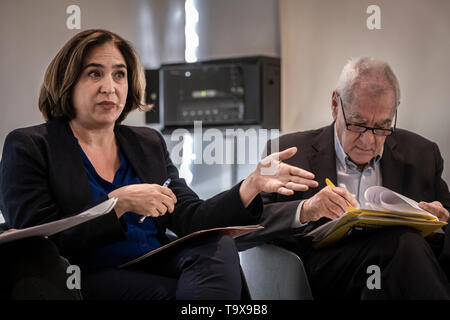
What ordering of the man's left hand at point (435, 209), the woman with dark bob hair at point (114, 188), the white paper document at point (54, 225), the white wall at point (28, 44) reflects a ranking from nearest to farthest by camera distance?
the white paper document at point (54, 225)
the woman with dark bob hair at point (114, 188)
the man's left hand at point (435, 209)
the white wall at point (28, 44)

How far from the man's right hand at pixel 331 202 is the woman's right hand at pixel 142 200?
1.64 feet

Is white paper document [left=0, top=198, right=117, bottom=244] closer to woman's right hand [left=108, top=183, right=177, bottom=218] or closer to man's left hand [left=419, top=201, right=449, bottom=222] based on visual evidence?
woman's right hand [left=108, top=183, right=177, bottom=218]

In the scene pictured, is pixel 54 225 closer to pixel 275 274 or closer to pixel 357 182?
pixel 275 274

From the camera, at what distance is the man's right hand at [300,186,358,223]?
1.81 m

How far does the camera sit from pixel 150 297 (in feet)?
5.18

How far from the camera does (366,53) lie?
3.29 metres

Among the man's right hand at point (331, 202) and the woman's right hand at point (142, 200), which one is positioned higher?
the woman's right hand at point (142, 200)

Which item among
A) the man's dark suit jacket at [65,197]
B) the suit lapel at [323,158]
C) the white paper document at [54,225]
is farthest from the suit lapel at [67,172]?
the suit lapel at [323,158]

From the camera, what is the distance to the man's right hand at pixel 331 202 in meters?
1.81

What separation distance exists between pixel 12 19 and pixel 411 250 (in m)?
2.89

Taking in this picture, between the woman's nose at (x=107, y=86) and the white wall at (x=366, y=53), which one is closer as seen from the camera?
the woman's nose at (x=107, y=86)

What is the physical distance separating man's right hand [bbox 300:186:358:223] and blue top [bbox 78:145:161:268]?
21.2 inches

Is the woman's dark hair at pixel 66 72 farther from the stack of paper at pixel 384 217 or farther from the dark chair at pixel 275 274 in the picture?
the stack of paper at pixel 384 217
